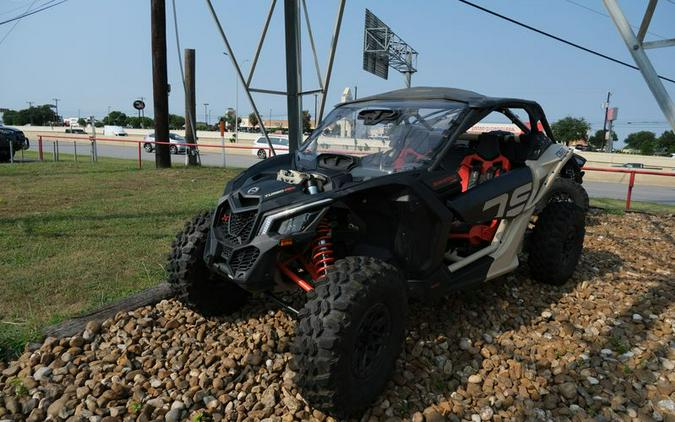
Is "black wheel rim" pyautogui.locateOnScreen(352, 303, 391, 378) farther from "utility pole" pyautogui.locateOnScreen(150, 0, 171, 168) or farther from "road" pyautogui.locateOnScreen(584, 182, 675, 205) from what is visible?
"utility pole" pyautogui.locateOnScreen(150, 0, 171, 168)

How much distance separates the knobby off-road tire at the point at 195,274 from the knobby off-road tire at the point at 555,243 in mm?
2752

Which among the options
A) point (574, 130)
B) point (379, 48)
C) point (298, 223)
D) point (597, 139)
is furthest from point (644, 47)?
point (597, 139)

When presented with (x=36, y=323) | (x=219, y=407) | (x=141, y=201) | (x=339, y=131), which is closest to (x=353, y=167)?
(x=339, y=131)

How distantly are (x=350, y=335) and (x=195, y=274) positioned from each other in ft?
4.84

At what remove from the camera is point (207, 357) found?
3.54 meters

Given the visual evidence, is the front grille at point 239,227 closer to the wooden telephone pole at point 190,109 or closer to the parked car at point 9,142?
the wooden telephone pole at point 190,109

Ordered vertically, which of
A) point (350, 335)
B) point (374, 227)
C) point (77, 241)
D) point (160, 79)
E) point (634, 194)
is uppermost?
point (160, 79)

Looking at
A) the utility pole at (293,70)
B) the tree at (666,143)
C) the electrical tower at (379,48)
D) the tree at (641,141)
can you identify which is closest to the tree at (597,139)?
the tree at (641,141)

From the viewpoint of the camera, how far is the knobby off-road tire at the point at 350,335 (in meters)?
2.71

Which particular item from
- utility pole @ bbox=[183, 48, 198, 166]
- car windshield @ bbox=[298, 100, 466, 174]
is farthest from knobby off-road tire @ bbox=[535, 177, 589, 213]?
utility pole @ bbox=[183, 48, 198, 166]

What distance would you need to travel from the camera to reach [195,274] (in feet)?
12.3

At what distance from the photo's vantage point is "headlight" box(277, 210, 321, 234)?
3062 mm

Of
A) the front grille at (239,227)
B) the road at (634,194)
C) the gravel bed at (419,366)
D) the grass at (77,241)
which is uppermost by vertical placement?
the front grille at (239,227)

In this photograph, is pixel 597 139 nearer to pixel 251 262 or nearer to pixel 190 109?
pixel 190 109
